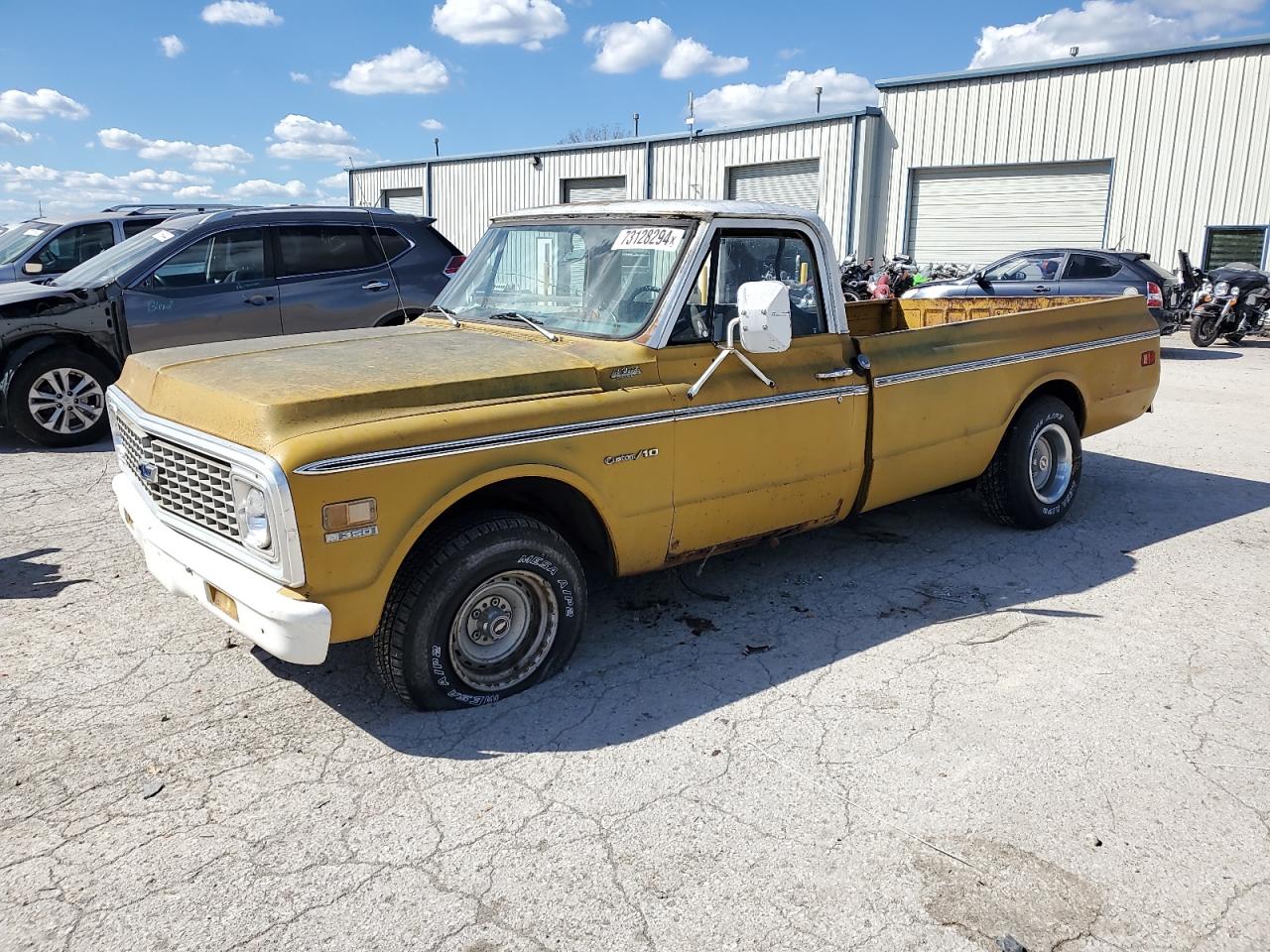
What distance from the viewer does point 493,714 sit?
3.84 m

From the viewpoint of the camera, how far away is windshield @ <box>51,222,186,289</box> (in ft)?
27.4

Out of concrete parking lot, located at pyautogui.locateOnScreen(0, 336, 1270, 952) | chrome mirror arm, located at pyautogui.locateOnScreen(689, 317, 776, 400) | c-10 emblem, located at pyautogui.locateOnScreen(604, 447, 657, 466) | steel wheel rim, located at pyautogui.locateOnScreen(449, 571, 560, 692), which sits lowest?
concrete parking lot, located at pyautogui.locateOnScreen(0, 336, 1270, 952)

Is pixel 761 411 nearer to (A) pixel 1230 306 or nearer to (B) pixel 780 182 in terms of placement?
(A) pixel 1230 306

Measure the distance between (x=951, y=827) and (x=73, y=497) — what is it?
6223mm

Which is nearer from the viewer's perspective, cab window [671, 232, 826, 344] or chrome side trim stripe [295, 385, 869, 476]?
chrome side trim stripe [295, 385, 869, 476]

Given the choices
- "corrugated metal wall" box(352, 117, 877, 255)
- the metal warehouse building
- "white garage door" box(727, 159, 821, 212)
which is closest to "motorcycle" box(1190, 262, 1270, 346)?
the metal warehouse building

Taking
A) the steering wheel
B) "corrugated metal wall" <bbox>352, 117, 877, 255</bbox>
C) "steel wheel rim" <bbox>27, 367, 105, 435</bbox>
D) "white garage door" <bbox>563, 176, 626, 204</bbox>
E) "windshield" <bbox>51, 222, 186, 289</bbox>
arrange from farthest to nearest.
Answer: "white garage door" <bbox>563, 176, 626, 204</bbox>
"corrugated metal wall" <bbox>352, 117, 877, 255</bbox>
"windshield" <bbox>51, 222, 186, 289</bbox>
"steel wheel rim" <bbox>27, 367, 105, 435</bbox>
the steering wheel

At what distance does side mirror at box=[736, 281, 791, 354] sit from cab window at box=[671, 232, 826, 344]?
1.03 feet

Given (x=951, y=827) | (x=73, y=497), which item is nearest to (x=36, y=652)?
(x=73, y=497)

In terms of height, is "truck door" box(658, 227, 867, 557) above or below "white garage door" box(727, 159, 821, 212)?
below

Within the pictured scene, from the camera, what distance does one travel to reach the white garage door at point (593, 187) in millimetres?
27656

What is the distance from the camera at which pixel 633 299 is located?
438 cm

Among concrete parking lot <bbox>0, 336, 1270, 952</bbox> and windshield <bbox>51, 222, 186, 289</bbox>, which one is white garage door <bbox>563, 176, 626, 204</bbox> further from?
concrete parking lot <bbox>0, 336, 1270, 952</bbox>

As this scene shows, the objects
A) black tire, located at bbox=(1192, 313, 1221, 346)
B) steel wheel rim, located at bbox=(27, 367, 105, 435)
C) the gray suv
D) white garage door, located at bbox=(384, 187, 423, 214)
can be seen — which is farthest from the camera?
white garage door, located at bbox=(384, 187, 423, 214)
